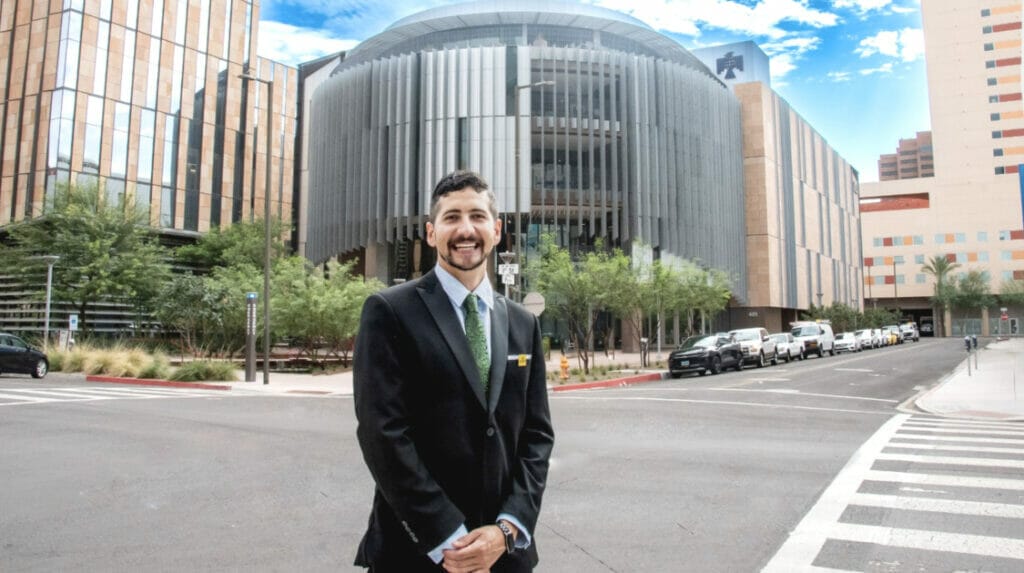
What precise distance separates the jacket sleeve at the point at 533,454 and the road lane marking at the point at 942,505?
5.05 m

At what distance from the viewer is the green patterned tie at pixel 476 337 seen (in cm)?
232

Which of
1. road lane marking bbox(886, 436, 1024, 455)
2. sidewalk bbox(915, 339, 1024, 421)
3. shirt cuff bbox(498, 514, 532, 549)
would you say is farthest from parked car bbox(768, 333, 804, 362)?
shirt cuff bbox(498, 514, 532, 549)

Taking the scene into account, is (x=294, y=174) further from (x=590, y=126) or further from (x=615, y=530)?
(x=615, y=530)

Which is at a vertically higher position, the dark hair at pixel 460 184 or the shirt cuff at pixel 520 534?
the dark hair at pixel 460 184

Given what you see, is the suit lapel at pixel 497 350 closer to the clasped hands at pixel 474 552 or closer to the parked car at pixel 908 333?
the clasped hands at pixel 474 552

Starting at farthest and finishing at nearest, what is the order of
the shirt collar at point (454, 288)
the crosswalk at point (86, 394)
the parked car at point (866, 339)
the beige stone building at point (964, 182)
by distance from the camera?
the beige stone building at point (964, 182), the parked car at point (866, 339), the crosswalk at point (86, 394), the shirt collar at point (454, 288)

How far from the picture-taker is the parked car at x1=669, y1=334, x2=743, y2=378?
2595cm

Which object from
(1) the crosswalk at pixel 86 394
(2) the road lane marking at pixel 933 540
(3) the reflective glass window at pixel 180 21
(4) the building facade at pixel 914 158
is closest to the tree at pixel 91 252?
(1) the crosswalk at pixel 86 394

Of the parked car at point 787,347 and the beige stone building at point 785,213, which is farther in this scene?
the beige stone building at point 785,213

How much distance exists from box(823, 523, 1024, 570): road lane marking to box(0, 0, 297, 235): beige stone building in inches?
1561

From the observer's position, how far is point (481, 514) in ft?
7.36

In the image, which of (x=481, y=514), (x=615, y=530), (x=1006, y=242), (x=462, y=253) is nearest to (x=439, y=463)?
(x=481, y=514)

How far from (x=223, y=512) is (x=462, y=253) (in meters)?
4.78

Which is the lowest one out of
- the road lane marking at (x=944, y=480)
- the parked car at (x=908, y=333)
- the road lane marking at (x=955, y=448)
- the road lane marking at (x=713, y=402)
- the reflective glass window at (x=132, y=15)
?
the road lane marking at (x=944, y=480)
